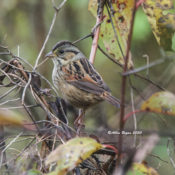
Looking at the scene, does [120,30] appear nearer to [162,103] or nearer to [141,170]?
[162,103]

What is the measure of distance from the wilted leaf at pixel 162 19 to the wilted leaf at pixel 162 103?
0.56 m

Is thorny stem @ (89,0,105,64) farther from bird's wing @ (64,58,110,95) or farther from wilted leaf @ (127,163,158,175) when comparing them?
wilted leaf @ (127,163,158,175)

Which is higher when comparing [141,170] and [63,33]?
[141,170]

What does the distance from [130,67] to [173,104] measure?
0.94 meters

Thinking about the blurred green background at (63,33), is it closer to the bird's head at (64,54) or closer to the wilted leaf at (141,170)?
the bird's head at (64,54)

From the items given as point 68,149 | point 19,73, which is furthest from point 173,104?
point 19,73

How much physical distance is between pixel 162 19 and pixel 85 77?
1.65 metres

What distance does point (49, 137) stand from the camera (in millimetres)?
2383

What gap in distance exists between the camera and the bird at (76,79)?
3647 millimetres

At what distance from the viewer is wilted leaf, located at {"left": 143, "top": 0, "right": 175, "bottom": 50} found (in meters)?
2.14

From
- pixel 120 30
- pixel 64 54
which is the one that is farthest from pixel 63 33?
pixel 120 30

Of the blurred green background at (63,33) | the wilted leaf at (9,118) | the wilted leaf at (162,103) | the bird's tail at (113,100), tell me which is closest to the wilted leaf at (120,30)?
the bird's tail at (113,100)

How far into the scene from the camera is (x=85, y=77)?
3.76m

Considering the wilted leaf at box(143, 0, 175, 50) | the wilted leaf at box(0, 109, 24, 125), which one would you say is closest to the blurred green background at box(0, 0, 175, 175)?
the wilted leaf at box(143, 0, 175, 50)
